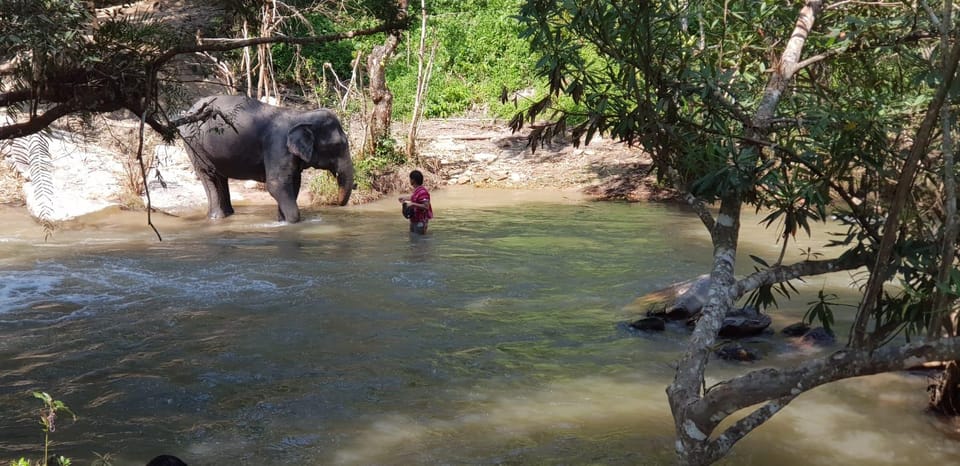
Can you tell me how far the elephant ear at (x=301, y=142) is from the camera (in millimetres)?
12445

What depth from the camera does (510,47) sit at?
2000 centimetres

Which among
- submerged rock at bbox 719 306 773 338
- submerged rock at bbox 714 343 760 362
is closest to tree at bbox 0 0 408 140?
submerged rock at bbox 714 343 760 362

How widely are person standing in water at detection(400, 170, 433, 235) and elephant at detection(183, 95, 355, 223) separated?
170 cm

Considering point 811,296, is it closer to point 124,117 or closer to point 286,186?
point 286,186

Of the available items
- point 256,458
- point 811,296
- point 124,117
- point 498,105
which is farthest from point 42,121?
point 498,105

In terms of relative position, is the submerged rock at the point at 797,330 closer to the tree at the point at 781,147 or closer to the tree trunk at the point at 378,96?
the tree at the point at 781,147

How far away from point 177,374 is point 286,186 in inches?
250

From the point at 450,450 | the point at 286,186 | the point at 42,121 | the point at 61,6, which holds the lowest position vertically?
the point at 450,450

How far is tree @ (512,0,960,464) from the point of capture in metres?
3.67

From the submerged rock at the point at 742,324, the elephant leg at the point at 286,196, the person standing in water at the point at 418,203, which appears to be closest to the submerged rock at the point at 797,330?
the submerged rock at the point at 742,324

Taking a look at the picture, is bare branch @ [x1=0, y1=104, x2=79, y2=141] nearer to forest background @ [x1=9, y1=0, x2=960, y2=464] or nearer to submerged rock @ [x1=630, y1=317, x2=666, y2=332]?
forest background @ [x1=9, y1=0, x2=960, y2=464]

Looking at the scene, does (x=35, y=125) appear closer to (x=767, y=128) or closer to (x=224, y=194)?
(x=767, y=128)

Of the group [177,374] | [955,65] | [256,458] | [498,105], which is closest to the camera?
[955,65]

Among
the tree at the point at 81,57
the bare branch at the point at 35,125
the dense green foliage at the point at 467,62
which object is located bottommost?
the bare branch at the point at 35,125
